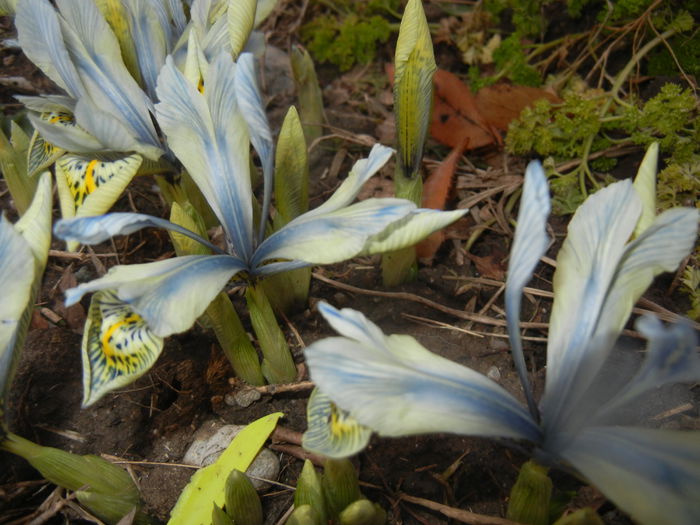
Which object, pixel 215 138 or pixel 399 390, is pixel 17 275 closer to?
pixel 215 138

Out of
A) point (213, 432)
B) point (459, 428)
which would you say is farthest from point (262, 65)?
point (459, 428)

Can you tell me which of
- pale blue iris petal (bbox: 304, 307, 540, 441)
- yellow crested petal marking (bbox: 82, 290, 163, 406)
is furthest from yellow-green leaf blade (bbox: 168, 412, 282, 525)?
pale blue iris petal (bbox: 304, 307, 540, 441)

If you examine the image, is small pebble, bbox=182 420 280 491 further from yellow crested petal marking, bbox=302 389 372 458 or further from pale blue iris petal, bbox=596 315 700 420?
pale blue iris petal, bbox=596 315 700 420

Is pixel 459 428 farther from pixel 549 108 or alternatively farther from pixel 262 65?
pixel 262 65

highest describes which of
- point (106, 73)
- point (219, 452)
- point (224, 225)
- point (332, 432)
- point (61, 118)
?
point (106, 73)

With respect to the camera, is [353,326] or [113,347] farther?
[113,347]

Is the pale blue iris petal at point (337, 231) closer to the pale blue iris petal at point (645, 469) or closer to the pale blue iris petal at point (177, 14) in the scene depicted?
the pale blue iris petal at point (645, 469)

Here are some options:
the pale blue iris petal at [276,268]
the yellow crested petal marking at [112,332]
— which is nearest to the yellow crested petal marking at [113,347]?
the yellow crested petal marking at [112,332]

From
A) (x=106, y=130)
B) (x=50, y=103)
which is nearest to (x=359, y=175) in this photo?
(x=106, y=130)
